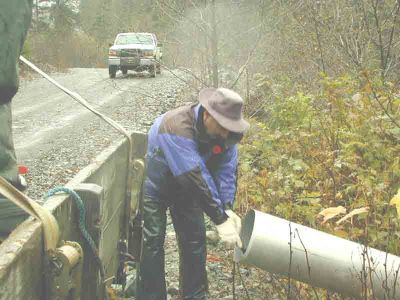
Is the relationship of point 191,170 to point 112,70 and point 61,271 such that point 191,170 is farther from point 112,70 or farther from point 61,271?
point 112,70

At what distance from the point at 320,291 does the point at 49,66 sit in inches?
1010

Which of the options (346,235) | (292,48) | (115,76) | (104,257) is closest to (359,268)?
(346,235)

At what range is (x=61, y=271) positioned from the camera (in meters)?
1.88

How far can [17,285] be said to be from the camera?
1596 mm

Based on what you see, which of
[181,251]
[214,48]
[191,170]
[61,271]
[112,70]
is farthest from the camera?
[112,70]

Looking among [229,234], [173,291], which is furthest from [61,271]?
[173,291]

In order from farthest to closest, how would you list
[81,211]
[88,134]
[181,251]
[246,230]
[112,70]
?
[112,70], [88,134], [181,251], [246,230], [81,211]

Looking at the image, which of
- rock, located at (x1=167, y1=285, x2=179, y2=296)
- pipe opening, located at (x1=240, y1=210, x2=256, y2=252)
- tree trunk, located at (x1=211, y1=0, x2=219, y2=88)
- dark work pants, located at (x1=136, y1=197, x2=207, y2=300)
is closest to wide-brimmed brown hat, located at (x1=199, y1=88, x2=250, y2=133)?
pipe opening, located at (x1=240, y1=210, x2=256, y2=252)

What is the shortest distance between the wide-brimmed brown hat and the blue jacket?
14 centimetres

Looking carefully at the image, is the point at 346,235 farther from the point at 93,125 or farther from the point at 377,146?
the point at 93,125

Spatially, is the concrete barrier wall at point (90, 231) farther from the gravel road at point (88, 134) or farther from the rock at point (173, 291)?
the rock at point (173, 291)

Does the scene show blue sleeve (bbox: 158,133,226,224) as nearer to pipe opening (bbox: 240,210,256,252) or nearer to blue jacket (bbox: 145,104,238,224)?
blue jacket (bbox: 145,104,238,224)

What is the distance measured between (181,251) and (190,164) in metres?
0.82

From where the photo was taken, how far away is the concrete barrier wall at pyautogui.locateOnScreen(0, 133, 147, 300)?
1.60 m
